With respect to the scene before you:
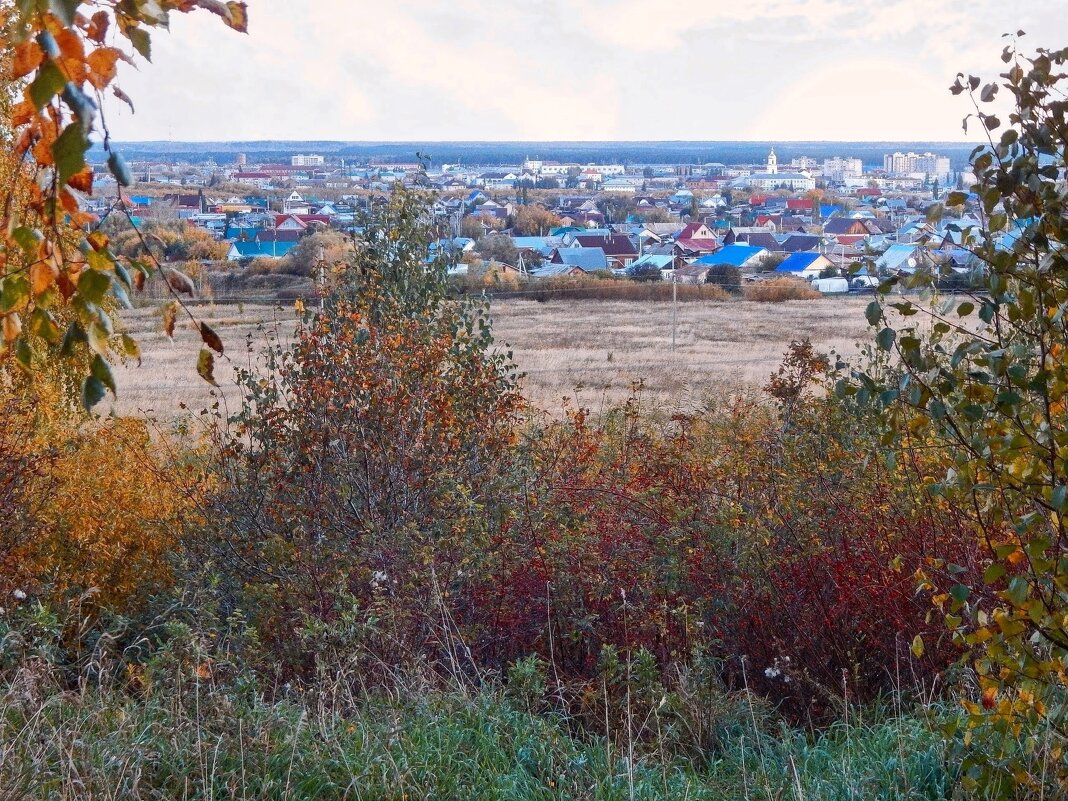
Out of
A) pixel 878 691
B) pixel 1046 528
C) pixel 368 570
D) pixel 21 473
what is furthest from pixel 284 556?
pixel 1046 528

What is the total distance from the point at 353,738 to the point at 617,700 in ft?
4.25

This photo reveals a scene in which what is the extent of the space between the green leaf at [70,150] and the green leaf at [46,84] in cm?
4

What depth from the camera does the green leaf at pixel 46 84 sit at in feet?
3.94

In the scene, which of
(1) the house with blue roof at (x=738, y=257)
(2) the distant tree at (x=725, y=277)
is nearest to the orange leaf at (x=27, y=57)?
(2) the distant tree at (x=725, y=277)

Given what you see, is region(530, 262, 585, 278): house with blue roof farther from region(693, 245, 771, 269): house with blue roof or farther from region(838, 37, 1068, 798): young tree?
region(838, 37, 1068, 798): young tree

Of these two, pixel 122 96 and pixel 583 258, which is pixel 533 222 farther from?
pixel 122 96

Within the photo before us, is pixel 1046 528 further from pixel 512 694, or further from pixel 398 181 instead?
pixel 398 181

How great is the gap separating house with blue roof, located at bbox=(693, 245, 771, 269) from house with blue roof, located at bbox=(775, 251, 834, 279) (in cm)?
193

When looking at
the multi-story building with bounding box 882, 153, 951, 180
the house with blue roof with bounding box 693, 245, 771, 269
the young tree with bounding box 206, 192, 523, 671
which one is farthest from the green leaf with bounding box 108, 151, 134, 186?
the multi-story building with bounding box 882, 153, 951, 180

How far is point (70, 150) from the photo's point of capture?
1.24 meters

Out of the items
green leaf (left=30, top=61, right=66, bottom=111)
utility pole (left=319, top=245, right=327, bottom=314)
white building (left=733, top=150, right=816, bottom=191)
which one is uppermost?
white building (left=733, top=150, right=816, bottom=191)

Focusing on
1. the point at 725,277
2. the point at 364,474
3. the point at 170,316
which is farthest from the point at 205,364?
the point at 725,277

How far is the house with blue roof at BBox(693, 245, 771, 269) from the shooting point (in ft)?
165

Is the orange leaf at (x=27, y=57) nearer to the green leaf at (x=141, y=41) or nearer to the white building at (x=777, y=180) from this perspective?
the green leaf at (x=141, y=41)
